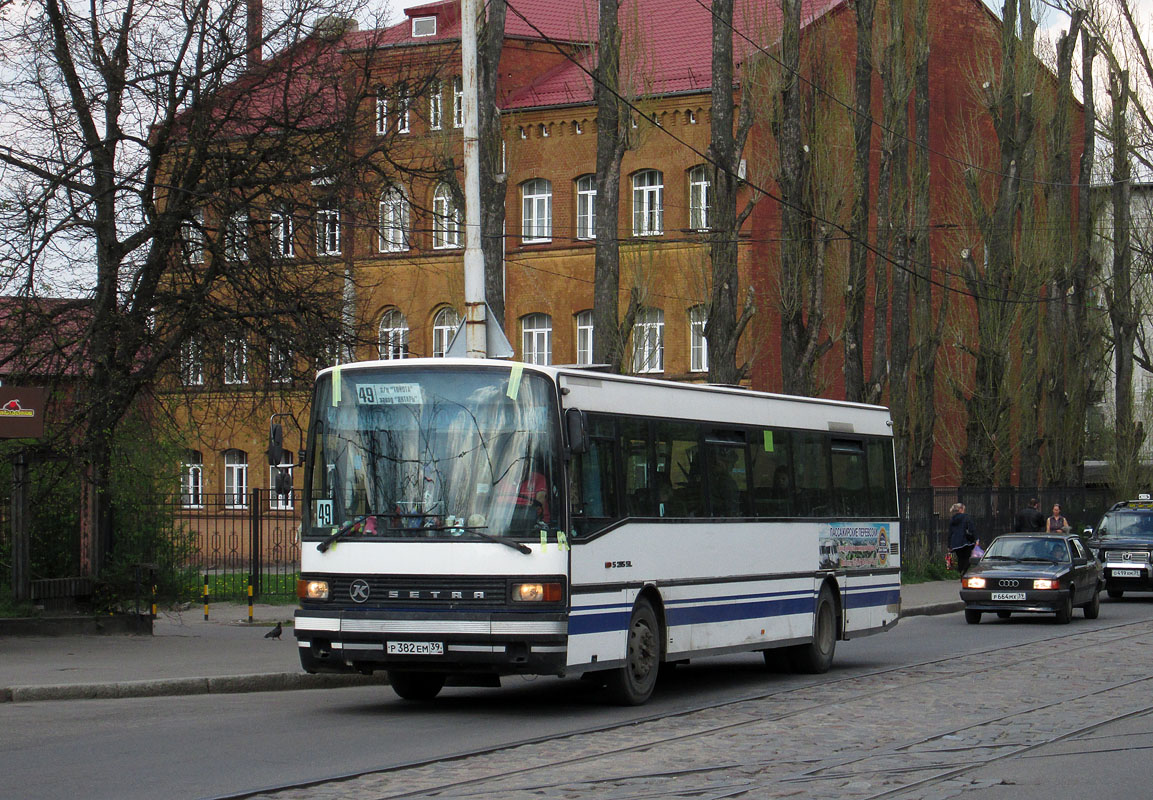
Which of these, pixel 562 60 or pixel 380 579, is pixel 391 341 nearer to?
pixel 380 579

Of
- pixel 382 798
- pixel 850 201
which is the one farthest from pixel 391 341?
pixel 850 201

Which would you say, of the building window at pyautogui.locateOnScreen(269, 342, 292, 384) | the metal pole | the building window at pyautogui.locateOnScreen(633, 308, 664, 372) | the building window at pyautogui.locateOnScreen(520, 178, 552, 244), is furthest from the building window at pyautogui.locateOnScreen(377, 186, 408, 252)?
the building window at pyautogui.locateOnScreen(520, 178, 552, 244)

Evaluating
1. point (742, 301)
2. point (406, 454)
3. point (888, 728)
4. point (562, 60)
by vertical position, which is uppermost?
point (562, 60)

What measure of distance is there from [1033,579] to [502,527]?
15.6 m

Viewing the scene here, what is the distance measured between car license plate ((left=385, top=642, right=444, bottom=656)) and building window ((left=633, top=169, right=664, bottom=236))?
34672 millimetres

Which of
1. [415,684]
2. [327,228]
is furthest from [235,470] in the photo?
[415,684]

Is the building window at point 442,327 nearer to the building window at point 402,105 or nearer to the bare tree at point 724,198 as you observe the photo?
the bare tree at point 724,198

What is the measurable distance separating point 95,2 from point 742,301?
28.8 meters

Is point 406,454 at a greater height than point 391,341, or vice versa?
point 391,341

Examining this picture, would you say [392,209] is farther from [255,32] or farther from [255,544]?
[255,544]

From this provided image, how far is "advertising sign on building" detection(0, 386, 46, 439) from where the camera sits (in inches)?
689

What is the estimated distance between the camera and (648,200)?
47.1 metres

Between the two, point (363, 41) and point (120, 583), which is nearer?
point (120, 583)

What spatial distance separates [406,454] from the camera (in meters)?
12.9
